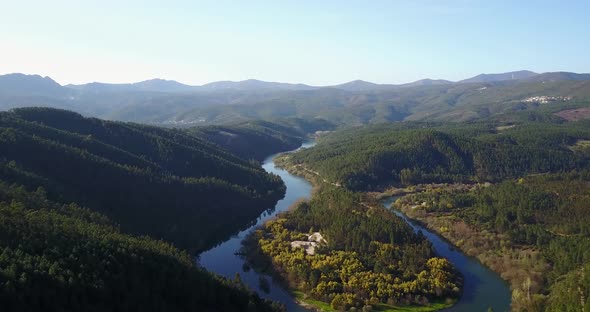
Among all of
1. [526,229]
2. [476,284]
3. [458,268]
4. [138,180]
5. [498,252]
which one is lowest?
[476,284]

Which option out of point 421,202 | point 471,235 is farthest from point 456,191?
point 471,235

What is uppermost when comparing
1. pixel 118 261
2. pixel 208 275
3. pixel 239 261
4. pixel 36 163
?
pixel 36 163

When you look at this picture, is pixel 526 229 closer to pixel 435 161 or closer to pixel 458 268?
pixel 458 268

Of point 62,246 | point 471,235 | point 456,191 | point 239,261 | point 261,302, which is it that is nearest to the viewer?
point 62,246

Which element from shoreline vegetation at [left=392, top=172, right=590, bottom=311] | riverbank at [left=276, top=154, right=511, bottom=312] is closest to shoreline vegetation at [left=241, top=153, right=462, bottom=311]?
riverbank at [left=276, top=154, right=511, bottom=312]

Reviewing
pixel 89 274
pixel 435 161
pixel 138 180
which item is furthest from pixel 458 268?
pixel 435 161

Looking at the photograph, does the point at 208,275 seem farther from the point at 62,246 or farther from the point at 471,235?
the point at 471,235

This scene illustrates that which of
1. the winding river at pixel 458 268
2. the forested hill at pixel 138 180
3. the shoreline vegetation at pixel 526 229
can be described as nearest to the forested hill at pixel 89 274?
the winding river at pixel 458 268

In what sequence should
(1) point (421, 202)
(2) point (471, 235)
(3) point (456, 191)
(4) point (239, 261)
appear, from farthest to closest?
1. (3) point (456, 191)
2. (1) point (421, 202)
3. (2) point (471, 235)
4. (4) point (239, 261)

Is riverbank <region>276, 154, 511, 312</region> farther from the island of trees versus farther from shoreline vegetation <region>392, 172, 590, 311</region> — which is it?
the island of trees
